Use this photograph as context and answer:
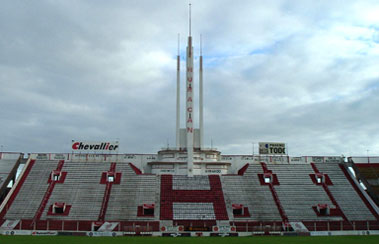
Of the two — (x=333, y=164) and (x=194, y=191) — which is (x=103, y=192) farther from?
(x=333, y=164)

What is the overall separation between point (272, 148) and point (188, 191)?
23048 millimetres

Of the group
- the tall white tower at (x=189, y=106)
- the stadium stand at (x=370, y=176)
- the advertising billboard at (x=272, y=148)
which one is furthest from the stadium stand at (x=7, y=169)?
the stadium stand at (x=370, y=176)

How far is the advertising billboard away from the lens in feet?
284

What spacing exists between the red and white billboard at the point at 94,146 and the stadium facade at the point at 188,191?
0.70 feet

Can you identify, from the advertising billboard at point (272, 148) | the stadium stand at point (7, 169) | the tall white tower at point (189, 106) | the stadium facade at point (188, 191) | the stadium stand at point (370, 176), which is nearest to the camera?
the stadium facade at point (188, 191)

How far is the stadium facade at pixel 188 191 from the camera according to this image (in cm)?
6550

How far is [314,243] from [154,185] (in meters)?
37.7

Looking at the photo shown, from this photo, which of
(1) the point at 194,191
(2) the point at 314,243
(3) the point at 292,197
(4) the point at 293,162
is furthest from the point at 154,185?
(2) the point at 314,243

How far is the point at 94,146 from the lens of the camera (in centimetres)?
8325

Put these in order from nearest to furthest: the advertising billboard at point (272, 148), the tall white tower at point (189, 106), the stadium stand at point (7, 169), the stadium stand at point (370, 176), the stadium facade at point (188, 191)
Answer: the stadium facade at point (188, 191)
the stadium stand at point (7, 169)
the stadium stand at point (370, 176)
the tall white tower at point (189, 106)
the advertising billboard at point (272, 148)

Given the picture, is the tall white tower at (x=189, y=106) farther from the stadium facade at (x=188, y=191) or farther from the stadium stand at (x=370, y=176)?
the stadium stand at (x=370, y=176)

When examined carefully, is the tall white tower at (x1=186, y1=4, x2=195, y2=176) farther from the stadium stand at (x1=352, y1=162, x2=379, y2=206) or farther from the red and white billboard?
the stadium stand at (x1=352, y1=162, x2=379, y2=206)

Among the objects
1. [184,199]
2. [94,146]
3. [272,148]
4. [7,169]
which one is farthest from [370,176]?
[7,169]

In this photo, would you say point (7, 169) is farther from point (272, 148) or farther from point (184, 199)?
point (272, 148)
